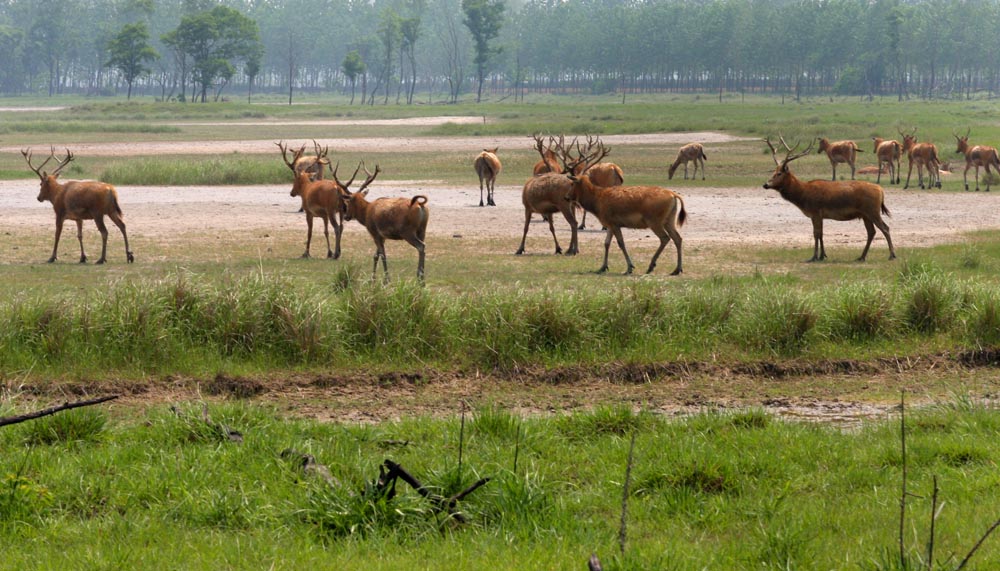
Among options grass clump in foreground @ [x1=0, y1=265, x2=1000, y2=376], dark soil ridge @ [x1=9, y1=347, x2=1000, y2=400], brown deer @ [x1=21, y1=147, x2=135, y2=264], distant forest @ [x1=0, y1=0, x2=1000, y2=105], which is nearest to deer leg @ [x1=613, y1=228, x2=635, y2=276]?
grass clump in foreground @ [x1=0, y1=265, x2=1000, y2=376]

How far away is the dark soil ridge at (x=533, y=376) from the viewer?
9742 mm

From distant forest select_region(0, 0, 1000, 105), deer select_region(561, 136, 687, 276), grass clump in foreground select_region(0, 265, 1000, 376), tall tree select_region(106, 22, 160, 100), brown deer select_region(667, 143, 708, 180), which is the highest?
distant forest select_region(0, 0, 1000, 105)

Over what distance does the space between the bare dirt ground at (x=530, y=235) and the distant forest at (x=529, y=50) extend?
73551 mm

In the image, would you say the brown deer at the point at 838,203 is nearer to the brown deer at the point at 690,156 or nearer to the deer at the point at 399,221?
the deer at the point at 399,221

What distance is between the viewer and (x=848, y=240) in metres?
19.6

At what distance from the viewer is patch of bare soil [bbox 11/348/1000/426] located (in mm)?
9359

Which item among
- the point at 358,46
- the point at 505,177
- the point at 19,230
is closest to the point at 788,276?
the point at 19,230

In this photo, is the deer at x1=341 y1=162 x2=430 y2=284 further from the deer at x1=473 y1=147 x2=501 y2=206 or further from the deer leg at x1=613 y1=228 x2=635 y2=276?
the deer at x1=473 y1=147 x2=501 y2=206

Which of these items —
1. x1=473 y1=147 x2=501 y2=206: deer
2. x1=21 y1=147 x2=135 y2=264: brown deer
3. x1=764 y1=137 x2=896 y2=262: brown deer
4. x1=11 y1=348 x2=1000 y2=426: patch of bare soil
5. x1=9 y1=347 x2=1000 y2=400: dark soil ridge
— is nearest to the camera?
x1=11 y1=348 x2=1000 y2=426: patch of bare soil

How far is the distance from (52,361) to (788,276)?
883 cm

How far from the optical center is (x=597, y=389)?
10.1m

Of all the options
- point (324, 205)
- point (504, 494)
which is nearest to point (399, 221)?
point (324, 205)

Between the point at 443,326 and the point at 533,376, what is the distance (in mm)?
1011

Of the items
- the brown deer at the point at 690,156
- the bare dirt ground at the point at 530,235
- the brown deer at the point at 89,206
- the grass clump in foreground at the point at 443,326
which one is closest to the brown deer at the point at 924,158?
the bare dirt ground at the point at 530,235
